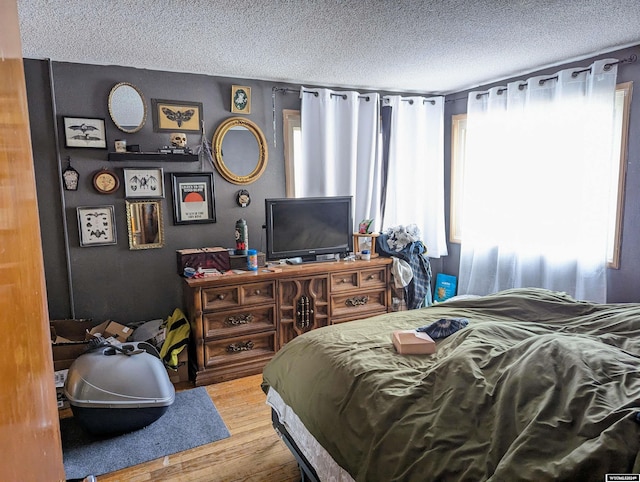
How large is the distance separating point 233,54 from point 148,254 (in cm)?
168

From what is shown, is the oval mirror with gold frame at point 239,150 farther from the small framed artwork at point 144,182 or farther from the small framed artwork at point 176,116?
the small framed artwork at point 144,182

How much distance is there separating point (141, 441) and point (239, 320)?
3.49 ft

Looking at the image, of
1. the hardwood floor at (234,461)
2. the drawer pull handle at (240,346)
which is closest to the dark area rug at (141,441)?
the hardwood floor at (234,461)

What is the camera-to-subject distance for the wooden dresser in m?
3.07

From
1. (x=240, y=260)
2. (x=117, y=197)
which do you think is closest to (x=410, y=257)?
(x=240, y=260)

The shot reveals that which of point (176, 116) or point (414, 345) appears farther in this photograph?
point (176, 116)

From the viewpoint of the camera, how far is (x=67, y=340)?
2961mm

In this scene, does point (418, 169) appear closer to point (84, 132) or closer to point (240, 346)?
point (240, 346)

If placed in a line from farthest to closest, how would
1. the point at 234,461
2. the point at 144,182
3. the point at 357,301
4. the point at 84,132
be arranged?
the point at 357,301
the point at 144,182
the point at 84,132
the point at 234,461

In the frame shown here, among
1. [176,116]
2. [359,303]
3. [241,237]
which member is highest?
[176,116]

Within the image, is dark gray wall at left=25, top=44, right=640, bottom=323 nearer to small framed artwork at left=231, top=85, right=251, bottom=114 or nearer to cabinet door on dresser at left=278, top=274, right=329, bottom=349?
small framed artwork at left=231, top=85, right=251, bottom=114

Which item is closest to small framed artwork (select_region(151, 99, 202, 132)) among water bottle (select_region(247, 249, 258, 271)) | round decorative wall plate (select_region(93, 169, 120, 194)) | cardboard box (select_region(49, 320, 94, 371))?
round decorative wall plate (select_region(93, 169, 120, 194))

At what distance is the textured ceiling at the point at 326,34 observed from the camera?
7.04 ft

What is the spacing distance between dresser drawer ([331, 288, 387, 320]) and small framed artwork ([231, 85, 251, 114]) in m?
1.78
